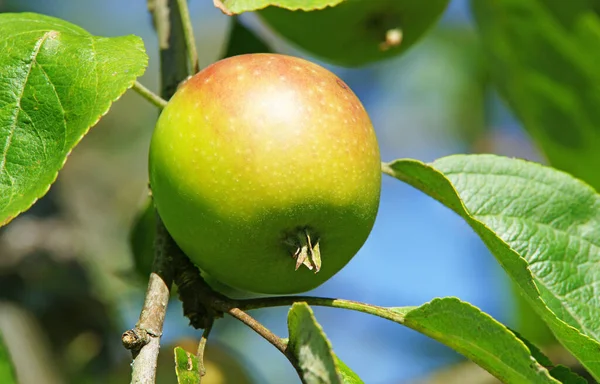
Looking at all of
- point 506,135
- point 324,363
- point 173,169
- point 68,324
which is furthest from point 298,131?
point 506,135

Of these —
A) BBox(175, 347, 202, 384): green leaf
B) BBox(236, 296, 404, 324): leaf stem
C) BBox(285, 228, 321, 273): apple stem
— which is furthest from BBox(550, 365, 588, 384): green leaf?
BBox(175, 347, 202, 384): green leaf

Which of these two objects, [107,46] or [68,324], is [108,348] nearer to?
[68,324]

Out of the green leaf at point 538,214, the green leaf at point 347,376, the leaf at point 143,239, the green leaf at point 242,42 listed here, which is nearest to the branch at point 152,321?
the green leaf at point 347,376

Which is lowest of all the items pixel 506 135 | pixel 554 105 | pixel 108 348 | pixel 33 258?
pixel 108 348

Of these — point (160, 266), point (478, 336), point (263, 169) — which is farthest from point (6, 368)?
point (478, 336)

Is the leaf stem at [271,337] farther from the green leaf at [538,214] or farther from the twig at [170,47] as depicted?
the twig at [170,47]

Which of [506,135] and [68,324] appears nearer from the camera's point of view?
[68,324]
